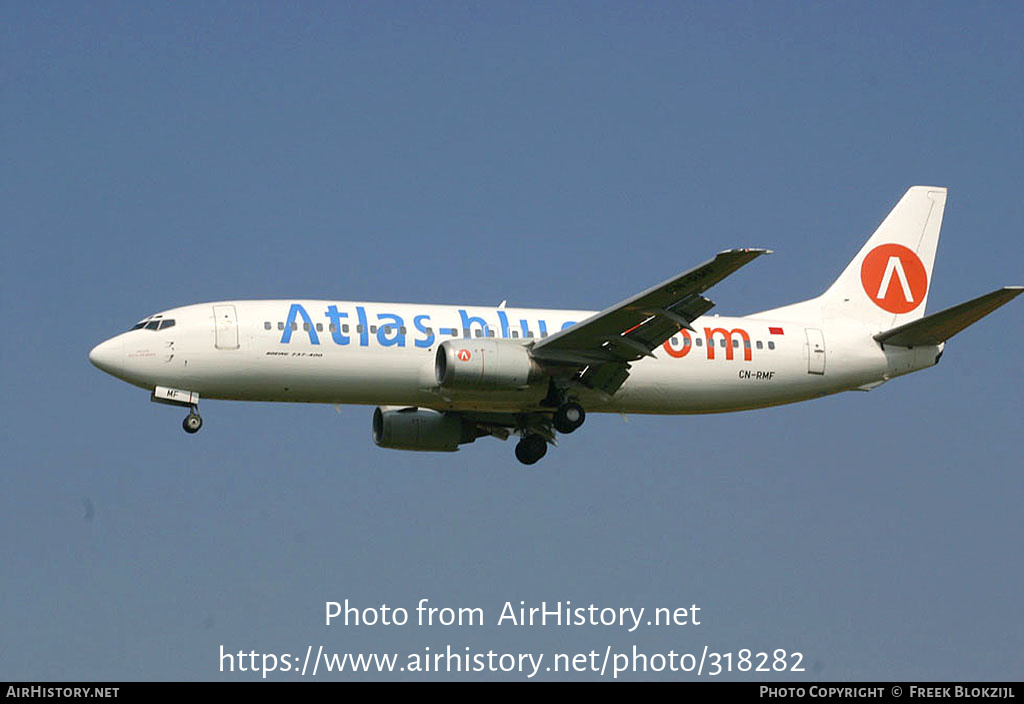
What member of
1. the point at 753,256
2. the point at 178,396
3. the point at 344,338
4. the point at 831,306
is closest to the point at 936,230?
the point at 831,306

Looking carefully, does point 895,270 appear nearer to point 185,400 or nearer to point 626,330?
point 626,330

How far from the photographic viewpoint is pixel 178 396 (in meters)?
41.8

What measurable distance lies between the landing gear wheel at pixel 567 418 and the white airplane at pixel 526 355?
0.12 ft

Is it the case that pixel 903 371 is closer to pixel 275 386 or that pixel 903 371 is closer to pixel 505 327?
pixel 505 327

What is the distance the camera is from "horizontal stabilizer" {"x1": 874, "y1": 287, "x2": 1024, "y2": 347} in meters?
41.7

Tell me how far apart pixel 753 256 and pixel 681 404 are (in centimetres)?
927

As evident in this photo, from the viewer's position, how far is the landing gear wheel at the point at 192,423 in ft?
138

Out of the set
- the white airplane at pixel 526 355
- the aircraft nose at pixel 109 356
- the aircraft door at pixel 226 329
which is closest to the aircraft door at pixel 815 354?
the white airplane at pixel 526 355

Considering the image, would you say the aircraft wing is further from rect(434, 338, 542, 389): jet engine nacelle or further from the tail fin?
the tail fin

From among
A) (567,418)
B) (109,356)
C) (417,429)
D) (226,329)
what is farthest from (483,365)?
(109,356)

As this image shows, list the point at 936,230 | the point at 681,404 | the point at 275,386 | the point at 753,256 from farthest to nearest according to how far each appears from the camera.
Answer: the point at 936,230
the point at 681,404
the point at 275,386
the point at 753,256

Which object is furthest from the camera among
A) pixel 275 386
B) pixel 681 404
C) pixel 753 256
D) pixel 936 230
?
pixel 936 230

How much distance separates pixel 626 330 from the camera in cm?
4206

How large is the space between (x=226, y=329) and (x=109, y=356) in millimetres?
3003
